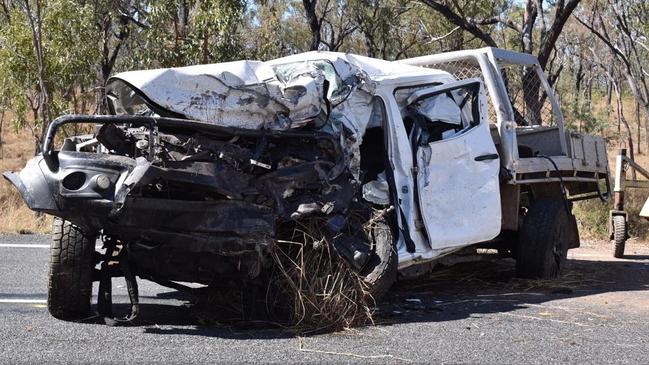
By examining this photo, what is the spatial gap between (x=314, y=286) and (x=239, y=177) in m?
1.01

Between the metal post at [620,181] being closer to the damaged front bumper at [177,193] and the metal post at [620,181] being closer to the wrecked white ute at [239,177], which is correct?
the wrecked white ute at [239,177]

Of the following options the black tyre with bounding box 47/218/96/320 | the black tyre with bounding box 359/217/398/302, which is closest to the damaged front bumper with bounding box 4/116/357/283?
the black tyre with bounding box 47/218/96/320

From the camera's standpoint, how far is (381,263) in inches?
267

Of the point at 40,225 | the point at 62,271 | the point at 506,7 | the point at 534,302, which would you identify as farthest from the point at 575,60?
the point at 62,271

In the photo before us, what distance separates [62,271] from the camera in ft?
20.8

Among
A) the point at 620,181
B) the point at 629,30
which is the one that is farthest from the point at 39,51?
the point at 629,30

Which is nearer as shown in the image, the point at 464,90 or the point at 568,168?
the point at 464,90

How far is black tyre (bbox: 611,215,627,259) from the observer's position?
11.8 meters

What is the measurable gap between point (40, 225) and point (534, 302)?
859 centimetres

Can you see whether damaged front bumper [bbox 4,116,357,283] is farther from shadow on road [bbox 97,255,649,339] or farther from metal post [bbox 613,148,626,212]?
metal post [bbox 613,148,626,212]

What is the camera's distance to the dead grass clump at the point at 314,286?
6391 millimetres

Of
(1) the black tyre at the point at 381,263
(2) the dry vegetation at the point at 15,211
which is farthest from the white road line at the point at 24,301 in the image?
(2) the dry vegetation at the point at 15,211

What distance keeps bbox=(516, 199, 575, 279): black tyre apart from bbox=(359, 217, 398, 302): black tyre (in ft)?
8.60

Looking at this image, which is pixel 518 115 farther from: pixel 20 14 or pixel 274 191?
pixel 20 14
